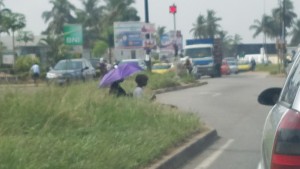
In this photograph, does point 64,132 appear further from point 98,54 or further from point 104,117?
point 98,54

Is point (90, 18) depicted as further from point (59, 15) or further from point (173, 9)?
point (173, 9)

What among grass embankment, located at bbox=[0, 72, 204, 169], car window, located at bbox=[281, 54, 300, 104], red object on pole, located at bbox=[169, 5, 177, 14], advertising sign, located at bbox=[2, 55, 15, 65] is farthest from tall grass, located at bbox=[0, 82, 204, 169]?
advertising sign, located at bbox=[2, 55, 15, 65]

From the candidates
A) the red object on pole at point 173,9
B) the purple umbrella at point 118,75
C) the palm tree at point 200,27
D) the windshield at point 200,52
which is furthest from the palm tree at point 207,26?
the purple umbrella at point 118,75

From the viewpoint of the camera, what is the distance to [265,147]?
205 inches

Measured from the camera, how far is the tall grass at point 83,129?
870 cm

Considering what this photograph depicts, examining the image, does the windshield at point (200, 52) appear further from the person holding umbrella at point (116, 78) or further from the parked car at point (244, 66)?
the person holding umbrella at point (116, 78)

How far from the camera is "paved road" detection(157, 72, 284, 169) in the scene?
A: 11.8 metres

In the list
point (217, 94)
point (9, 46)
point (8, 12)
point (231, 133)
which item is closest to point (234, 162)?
point (231, 133)

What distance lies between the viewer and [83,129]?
1120 centimetres

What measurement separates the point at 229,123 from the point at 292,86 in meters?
12.6

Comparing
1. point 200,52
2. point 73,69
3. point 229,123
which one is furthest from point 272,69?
point 229,123

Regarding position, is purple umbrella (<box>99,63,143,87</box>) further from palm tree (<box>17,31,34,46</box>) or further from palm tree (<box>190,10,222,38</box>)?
palm tree (<box>190,10,222,38</box>)

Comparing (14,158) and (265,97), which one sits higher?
(265,97)

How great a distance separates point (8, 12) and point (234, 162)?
52202 millimetres
